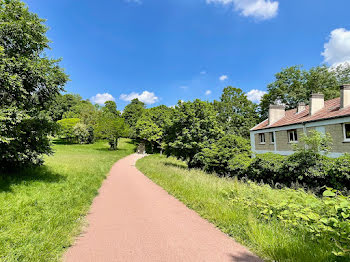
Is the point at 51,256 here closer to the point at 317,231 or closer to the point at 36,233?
the point at 36,233

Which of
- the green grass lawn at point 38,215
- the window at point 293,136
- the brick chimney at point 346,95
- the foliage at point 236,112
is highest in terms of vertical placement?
the foliage at point 236,112

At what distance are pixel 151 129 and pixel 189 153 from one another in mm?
21954

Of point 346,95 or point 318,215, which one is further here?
point 346,95

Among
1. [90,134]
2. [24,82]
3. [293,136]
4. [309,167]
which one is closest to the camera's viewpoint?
[24,82]

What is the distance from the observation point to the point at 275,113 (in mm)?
24438

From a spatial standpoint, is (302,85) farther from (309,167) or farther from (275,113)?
(309,167)

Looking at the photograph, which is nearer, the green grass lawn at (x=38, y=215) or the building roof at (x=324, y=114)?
the green grass lawn at (x=38, y=215)

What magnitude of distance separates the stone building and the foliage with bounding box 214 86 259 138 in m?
16.7

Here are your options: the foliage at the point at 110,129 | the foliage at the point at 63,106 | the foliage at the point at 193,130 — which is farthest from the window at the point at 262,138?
the foliage at the point at 63,106

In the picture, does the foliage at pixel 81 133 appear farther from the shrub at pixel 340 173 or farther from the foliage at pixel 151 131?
the shrub at pixel 340 173

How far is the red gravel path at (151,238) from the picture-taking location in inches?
136

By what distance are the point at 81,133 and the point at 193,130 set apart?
39.3 metres

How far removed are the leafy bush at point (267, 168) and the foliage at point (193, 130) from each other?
488cm

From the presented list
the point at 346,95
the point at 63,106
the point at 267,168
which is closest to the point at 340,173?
the point at 267,168
